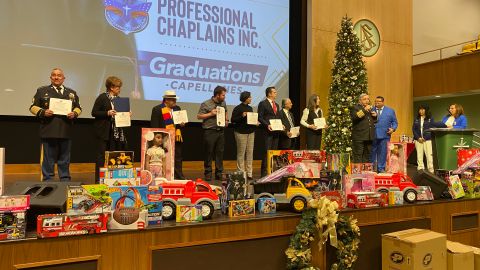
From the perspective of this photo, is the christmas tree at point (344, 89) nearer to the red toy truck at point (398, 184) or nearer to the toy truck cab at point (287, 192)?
the red toy truck at point (398, 184)

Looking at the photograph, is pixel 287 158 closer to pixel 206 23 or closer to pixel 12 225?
pixel 12 225

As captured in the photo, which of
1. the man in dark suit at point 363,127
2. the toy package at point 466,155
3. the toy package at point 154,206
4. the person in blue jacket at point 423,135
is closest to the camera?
the toy package at point 154,206

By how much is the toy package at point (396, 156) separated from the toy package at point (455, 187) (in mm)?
341

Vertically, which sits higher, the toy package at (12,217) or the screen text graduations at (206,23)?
the screen text graduations at (206,23)

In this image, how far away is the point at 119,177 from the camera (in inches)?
83.5

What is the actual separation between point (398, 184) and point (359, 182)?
1.22ft

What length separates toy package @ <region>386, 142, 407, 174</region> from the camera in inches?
124

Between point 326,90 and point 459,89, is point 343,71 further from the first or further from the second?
point 459,89

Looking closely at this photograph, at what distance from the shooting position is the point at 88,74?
586cm

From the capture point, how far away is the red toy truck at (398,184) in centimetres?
275

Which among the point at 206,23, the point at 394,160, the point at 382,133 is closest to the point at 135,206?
the point at 394,160

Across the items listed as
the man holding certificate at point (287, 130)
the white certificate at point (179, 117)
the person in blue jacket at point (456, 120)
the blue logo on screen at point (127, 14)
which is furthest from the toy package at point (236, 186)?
the person in blue jacket at point (456, 120)

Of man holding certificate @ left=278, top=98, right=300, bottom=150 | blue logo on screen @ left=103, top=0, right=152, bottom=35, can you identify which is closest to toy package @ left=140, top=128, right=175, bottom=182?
man holding certificate @ left=278, top=98, right=300, bottom=150

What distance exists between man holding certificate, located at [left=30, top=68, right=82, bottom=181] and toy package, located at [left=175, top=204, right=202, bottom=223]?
2224mm
